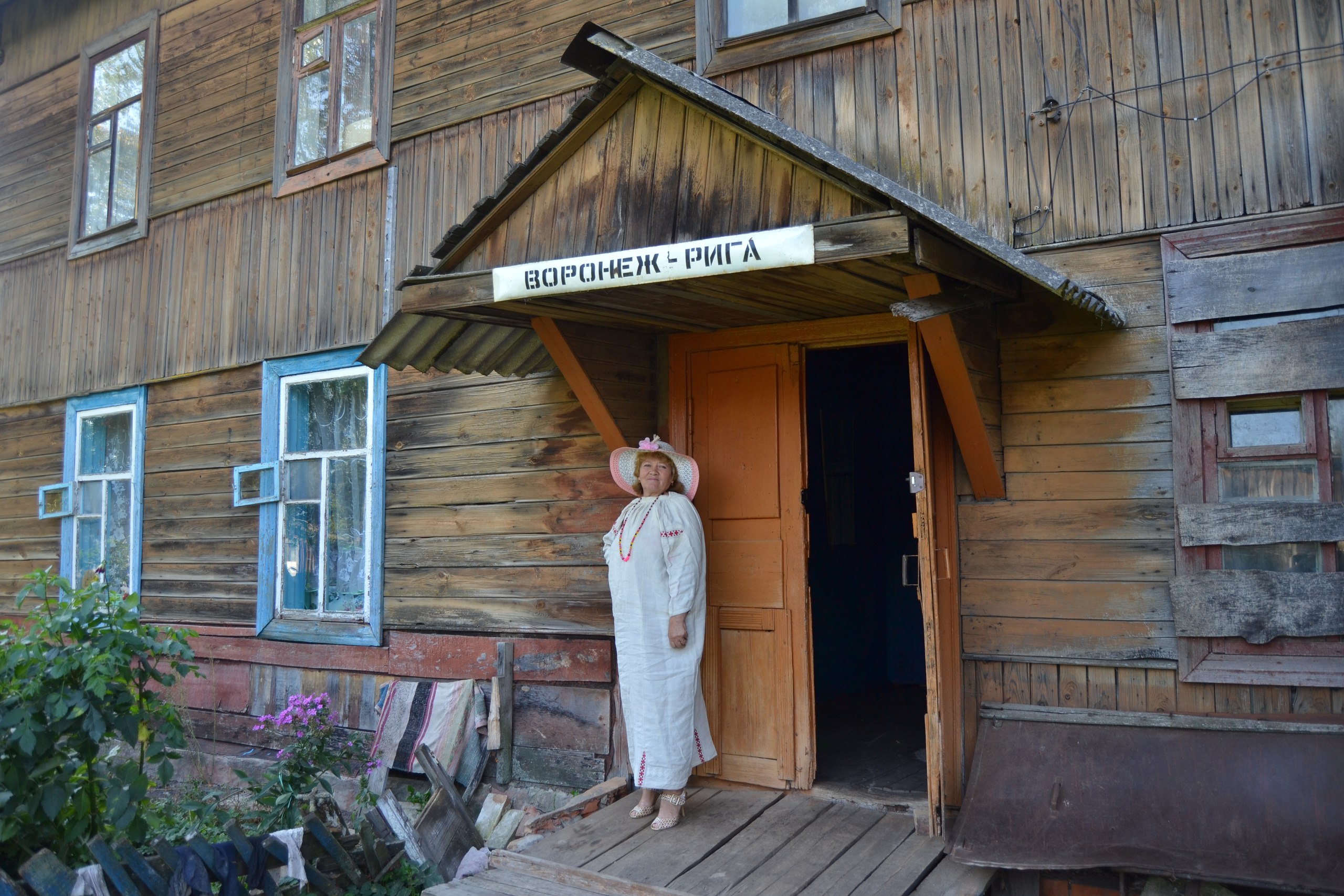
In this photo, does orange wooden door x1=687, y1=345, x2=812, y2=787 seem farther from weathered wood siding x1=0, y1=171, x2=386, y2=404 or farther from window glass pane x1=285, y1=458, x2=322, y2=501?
window glass pane x1=285, y1=458, x2=322, y2=501

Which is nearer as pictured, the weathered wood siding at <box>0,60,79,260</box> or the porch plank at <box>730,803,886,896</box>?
the porch plank at <box>730,803,886,896</box>

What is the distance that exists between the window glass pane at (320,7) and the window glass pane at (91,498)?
418 cm

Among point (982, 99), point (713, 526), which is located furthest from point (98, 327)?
point (982, 99)

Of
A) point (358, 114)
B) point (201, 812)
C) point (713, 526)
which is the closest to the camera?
point (201, 812)

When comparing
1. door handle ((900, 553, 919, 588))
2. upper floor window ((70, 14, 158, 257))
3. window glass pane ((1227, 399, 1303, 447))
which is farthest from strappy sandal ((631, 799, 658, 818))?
upper floor window ((70, 14, 158, 257))

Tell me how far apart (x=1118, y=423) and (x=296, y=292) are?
18.2 feet

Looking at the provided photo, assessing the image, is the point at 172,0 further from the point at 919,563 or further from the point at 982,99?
the point at 919,563

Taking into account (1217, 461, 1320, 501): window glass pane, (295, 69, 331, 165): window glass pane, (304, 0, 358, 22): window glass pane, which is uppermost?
(304, 0, 358, 22): window glass pane

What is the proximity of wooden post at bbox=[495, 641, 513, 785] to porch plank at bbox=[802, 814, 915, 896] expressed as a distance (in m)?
2.24

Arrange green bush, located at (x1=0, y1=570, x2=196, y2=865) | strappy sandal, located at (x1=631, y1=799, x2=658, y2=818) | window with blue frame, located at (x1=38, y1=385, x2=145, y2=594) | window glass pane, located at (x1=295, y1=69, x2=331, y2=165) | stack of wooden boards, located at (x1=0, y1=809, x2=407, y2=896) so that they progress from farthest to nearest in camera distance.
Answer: window with blue frame, located at (x1=38, y1=385, x2=145, y2=594)
window glass pane, located at (x1=295, y1=69, x2=331, y2=165)
strappy sandal, located at (x1=631, y1=799, x2=658, y2=818)
green bush, located at (x1=0, y1=570, x2=196, y2=865)
stack of wooden boards, located at (x1=0, y1=809, x2=407, y2=896)

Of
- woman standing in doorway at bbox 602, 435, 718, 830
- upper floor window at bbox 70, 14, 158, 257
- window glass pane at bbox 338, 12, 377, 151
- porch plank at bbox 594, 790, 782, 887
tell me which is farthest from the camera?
upper floor window at bbox 70, 14, 158, 257

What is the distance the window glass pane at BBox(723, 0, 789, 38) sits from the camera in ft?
17.5

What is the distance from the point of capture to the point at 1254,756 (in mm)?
3857

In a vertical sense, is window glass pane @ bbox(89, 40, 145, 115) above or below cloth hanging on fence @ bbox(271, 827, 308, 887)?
above
